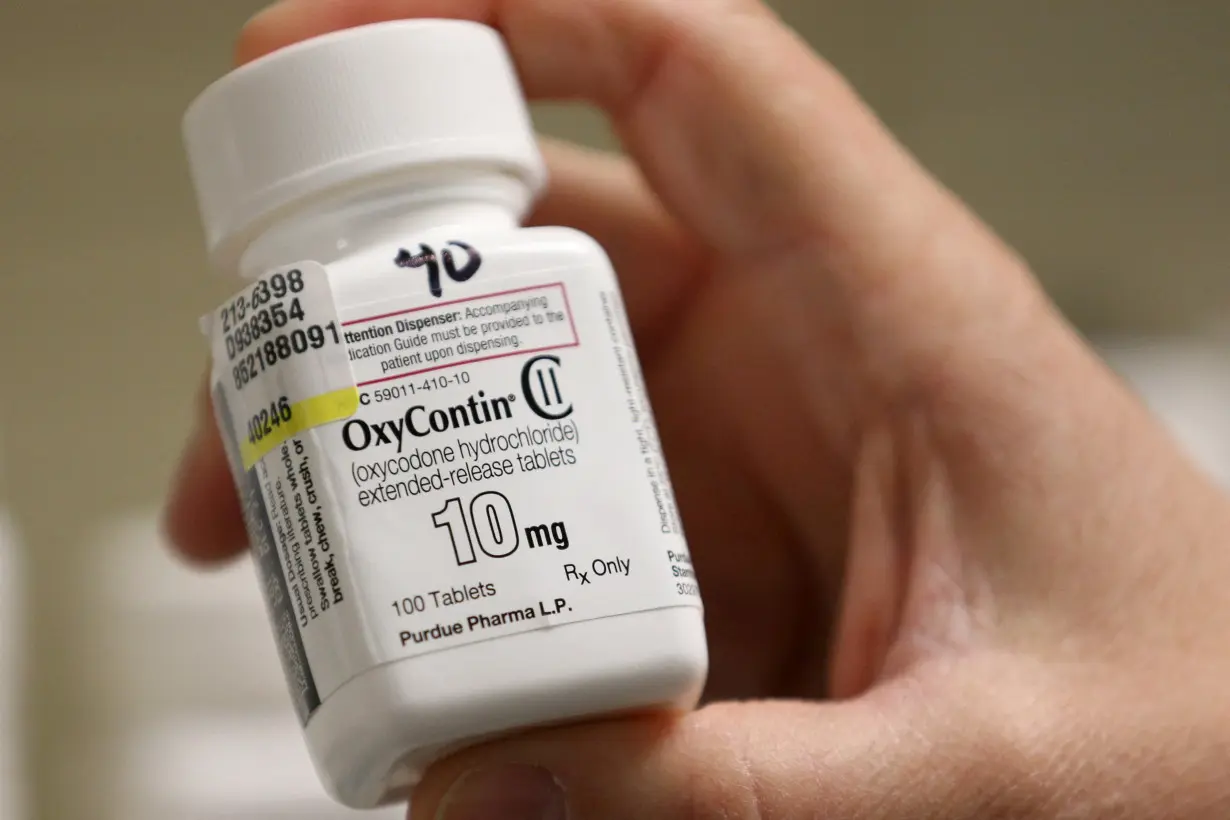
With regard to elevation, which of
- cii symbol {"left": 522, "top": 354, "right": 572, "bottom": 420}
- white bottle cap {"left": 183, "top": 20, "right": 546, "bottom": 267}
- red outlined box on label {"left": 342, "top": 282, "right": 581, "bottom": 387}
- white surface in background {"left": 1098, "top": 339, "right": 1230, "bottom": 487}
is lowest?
white surface in background {"left": 1098, "top": 339, "right": 1230, "bottom": 487}

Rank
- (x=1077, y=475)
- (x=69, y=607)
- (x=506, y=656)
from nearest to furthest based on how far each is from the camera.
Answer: (x=506, y=656)
(x=1077, y=475)
(x=69, y=607)

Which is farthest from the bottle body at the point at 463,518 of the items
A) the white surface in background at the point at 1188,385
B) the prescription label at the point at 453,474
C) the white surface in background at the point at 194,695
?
the white surface in background at the point at 1188,385

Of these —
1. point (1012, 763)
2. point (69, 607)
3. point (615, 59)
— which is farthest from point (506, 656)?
point (69, 607)

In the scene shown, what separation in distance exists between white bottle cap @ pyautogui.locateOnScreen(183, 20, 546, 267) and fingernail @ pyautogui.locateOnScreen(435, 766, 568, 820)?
0.19 m

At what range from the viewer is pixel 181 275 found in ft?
3.09

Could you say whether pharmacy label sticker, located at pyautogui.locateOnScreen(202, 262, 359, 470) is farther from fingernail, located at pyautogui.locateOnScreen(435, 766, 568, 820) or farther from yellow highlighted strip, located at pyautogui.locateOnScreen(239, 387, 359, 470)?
fingernail, located at pyautogui.locateOnScreen(435, 766, 568, 820)

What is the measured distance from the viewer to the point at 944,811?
0.38m

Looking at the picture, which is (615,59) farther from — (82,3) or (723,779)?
(82,3)

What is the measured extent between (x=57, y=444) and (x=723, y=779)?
730 millimetres

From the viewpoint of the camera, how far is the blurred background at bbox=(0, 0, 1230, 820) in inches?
33.2

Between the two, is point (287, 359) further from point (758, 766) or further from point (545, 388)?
point (758, 766)

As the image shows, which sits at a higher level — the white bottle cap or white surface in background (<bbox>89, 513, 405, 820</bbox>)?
the white bottle cap

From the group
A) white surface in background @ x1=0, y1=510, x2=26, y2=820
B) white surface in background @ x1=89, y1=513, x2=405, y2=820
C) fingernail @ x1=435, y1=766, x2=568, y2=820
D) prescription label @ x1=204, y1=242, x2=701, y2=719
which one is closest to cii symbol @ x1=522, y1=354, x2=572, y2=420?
prescription label @ x1=204, y1=242, x2=701, y2=719

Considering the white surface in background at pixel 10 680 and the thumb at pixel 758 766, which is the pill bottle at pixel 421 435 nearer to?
the thumb at pixel 758 766
